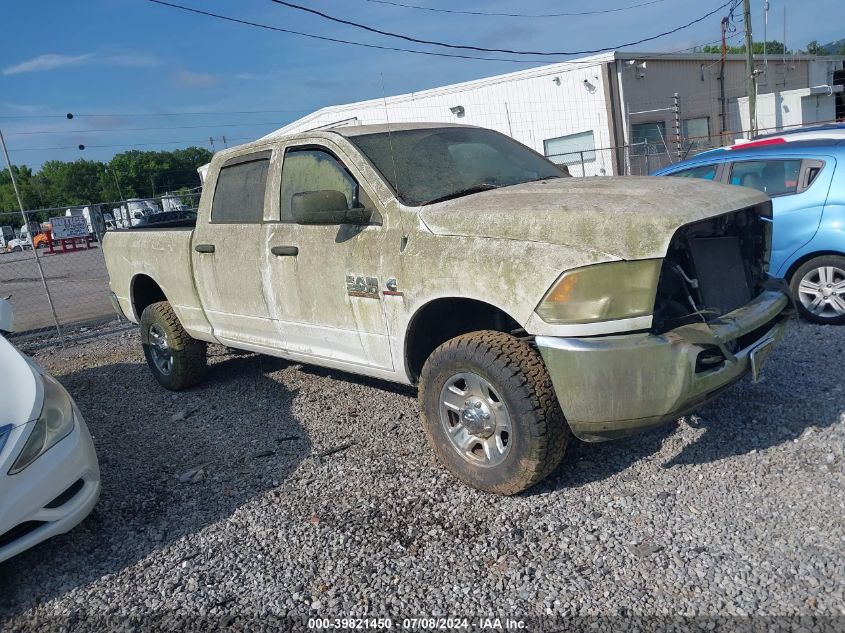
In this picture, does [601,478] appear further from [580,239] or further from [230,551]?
[230,551]

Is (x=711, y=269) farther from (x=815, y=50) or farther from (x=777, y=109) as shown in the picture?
(x=815, y=50)

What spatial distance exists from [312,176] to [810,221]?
14.2ft

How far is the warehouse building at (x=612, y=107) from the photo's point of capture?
21.0 m

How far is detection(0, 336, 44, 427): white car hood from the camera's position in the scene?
3.46 m

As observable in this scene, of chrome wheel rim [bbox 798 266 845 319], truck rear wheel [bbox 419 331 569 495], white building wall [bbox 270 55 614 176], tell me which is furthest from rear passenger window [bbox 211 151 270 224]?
white building wall [bbox 270 55 614 176]

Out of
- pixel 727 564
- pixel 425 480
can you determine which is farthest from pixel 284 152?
pixel 727 564

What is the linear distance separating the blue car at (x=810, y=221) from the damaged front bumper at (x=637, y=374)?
3303mm

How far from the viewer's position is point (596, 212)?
316cm

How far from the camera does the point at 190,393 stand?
6203mm

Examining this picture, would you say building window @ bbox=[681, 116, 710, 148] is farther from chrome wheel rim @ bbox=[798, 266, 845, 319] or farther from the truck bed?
the truck bed

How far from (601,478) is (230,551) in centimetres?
197

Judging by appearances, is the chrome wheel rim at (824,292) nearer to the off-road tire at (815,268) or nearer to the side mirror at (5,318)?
the off-road tire at (815,268)

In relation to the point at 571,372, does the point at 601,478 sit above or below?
below

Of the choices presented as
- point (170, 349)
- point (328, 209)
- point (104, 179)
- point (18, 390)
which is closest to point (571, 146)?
point (170, 349)
